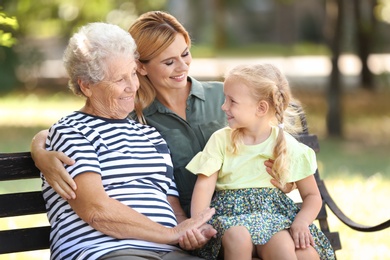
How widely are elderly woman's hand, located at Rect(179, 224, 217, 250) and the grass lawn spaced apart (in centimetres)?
270

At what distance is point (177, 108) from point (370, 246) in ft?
9.79

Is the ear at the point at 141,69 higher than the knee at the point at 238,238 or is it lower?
higher

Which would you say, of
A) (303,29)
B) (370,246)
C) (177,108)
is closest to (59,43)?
(303,29)

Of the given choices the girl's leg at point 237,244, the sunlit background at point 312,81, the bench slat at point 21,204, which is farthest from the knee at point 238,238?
the sunlit background at point 312,81

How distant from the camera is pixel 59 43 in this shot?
85.5 feet

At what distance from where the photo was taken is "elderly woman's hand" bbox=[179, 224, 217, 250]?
3725 millimetres

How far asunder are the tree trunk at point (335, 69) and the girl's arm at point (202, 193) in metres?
9.33

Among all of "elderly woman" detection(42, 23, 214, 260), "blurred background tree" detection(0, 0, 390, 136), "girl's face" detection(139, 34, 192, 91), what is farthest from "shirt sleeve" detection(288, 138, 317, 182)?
"blurred background tree" detection(0, 0, 390, 136)

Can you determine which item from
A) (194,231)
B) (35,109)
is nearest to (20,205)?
(194,231)

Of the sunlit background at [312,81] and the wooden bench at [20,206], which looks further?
the sunlit background at [312,81]

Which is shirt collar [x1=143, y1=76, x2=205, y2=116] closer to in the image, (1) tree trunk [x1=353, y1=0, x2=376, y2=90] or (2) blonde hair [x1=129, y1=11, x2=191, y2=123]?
(2) blonde hair [x1=129, y1=11, x2=191, y2=123]

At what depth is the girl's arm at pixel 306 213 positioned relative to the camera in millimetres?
3748

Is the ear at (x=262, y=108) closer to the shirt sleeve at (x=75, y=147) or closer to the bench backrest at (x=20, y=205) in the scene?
the shirt sleeve at (x=75, y=147)

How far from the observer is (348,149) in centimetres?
1309
